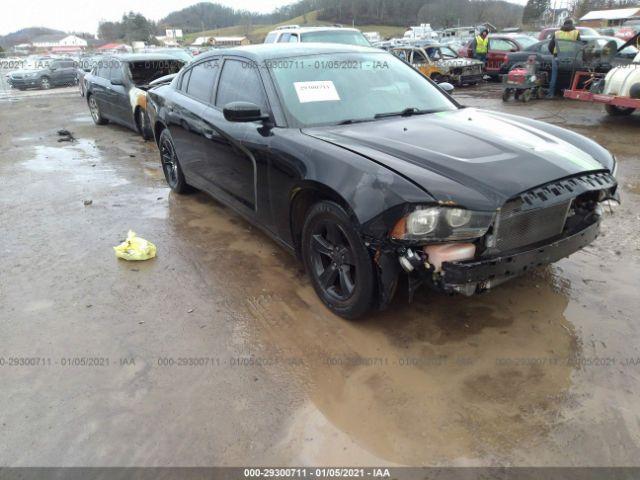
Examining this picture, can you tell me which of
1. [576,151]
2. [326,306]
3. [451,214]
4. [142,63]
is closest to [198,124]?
[326,306]

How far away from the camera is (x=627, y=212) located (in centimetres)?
485

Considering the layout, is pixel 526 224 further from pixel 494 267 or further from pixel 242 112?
pixel 242 112

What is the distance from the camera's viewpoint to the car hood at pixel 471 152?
2.54 metres

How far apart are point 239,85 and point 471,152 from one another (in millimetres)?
2077

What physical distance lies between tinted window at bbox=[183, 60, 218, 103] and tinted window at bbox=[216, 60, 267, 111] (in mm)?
218

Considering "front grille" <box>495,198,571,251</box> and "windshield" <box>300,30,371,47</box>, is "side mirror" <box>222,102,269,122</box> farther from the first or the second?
"windshield" <box>300,30,371,47</box>

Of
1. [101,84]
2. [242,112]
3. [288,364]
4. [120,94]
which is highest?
[242,112]

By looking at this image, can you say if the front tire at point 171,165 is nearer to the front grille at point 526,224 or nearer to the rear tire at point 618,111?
the front grille at point 526,224

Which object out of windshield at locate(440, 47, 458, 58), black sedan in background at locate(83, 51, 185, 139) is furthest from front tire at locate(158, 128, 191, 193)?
windshield at locate(440, 47, 458, 58)

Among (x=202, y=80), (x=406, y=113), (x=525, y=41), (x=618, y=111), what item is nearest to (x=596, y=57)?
(x=618, y=111)

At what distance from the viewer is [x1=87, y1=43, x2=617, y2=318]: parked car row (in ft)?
8.38

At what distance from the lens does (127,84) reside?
9.20 metres

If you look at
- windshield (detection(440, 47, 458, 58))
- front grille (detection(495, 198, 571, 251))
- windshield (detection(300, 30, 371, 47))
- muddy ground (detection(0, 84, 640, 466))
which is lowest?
muddy ground (detection(0, 84, 640, 466))

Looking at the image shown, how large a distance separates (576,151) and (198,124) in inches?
125
